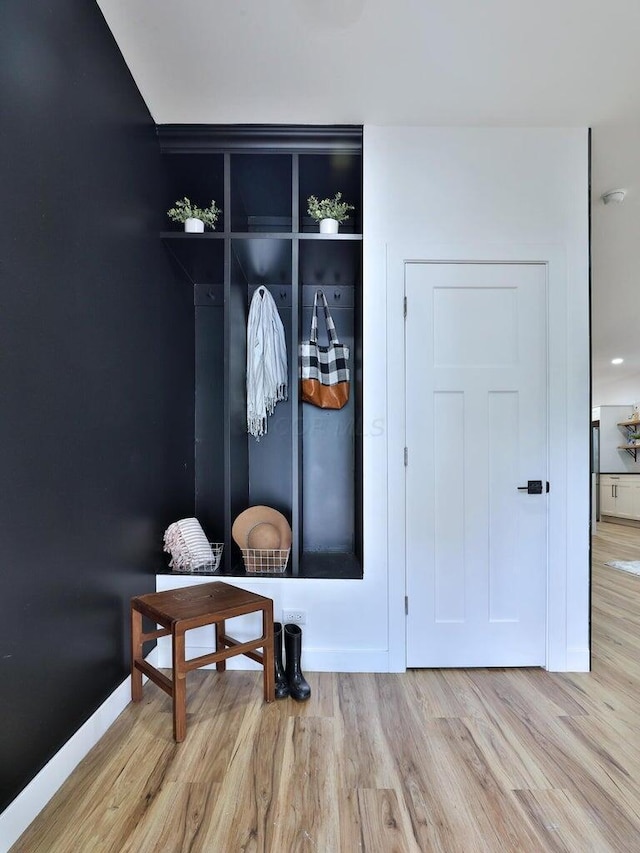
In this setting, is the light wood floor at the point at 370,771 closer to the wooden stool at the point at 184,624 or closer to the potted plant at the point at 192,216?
the wooden stool at the point at 184,624

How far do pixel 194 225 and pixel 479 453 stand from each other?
6.11ft

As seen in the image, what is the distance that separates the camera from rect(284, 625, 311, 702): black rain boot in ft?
6.64

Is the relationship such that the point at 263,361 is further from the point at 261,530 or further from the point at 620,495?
A: the point at 620,495

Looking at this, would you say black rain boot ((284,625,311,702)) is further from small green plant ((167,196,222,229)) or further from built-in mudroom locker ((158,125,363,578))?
small green plant ((167,196,222,229))

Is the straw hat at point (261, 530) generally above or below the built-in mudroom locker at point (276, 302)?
below

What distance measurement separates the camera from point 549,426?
2336 mm

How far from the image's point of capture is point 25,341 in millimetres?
1326

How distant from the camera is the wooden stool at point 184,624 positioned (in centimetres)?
171

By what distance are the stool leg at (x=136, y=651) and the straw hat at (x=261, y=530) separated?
0.62m

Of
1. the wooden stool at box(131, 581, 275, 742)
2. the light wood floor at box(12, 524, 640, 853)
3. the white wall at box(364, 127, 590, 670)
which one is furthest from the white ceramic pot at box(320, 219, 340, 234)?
the light wood floor at box(12, 524, 640, 853)

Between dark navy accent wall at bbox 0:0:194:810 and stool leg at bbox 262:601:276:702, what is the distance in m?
0.59

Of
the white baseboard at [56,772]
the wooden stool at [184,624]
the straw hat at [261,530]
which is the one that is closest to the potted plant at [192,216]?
the straw hat at [261,530]

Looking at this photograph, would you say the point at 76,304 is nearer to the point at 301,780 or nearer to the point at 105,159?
the point at 105,159

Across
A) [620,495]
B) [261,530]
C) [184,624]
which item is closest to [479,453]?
[261,530]
